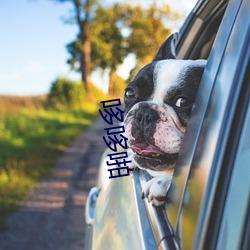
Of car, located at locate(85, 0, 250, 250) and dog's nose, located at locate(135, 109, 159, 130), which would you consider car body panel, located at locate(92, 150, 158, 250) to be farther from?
dog's nose, located at locate(135, 109, 159, 130)

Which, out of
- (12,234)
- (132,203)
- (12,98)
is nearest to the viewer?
(132,203)

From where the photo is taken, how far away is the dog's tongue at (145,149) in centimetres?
153

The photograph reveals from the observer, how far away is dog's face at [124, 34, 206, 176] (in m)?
1.49

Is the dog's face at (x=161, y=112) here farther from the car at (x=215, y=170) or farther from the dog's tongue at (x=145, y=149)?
the car at (x=215, y=170)

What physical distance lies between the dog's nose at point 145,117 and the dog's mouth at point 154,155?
0.23 ft

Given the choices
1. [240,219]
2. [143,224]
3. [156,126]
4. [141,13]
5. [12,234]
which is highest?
[141,13]

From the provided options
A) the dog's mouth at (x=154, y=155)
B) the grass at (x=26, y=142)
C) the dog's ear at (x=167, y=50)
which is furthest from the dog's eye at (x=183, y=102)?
the grass at (x=26, y=142)

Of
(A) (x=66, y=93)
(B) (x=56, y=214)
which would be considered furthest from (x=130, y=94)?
(A) (x=66, y=93)

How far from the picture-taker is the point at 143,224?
56.7 inches

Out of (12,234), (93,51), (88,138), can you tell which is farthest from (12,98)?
(12,234)

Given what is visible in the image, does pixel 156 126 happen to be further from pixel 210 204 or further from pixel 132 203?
pixel 210 204

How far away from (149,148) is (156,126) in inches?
3.5

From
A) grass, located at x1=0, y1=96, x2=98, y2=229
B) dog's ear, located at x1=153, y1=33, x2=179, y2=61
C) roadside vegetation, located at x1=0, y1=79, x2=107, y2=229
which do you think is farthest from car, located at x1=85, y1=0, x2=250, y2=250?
grass, located at x1=0, y1=96, x2=98, y2=229

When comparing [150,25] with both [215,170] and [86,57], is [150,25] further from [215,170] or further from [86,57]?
[86,57]
